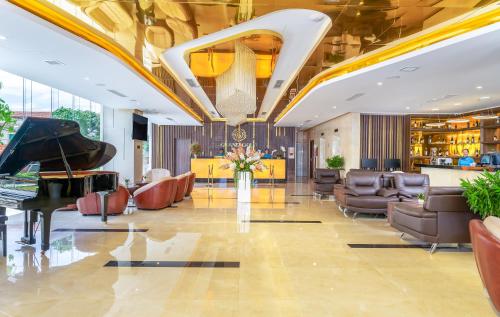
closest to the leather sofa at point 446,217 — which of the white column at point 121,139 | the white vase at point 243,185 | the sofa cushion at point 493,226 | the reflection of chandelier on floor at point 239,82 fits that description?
the sofa cushion at point 493,226

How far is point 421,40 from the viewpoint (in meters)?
5.27

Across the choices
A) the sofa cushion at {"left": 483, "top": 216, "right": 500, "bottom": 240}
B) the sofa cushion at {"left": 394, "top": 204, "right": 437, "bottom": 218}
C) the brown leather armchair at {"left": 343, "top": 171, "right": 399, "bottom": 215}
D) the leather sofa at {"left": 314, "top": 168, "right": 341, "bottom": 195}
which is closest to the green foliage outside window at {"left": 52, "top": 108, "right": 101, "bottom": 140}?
the leather sofa at {"left": 314, "top": 168, "right": 341, "bottom": 195}

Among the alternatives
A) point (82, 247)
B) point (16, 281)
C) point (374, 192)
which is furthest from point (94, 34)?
point (374, 192)

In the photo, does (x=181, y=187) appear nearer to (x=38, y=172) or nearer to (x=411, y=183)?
(x=38, y=172)

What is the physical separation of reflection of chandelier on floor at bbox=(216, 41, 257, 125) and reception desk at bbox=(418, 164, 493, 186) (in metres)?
5.46

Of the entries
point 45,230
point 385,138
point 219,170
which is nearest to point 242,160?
point 45,230

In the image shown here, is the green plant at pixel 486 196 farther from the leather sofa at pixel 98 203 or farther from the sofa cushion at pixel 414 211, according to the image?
the leather sofa at pixel 98 203

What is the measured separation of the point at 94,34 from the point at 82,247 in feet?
10.5

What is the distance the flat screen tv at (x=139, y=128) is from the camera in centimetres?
1170

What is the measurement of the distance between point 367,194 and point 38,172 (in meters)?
6.11

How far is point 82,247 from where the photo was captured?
14.8 feet

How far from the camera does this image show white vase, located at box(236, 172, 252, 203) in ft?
28.0

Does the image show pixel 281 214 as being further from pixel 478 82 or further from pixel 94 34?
pixel 478 82

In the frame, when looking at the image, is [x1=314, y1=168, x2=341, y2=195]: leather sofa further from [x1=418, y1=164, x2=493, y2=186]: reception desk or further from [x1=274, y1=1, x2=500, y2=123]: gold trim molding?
[x1=274, y1=1, x2=500, y2=123]: gold trim molding
